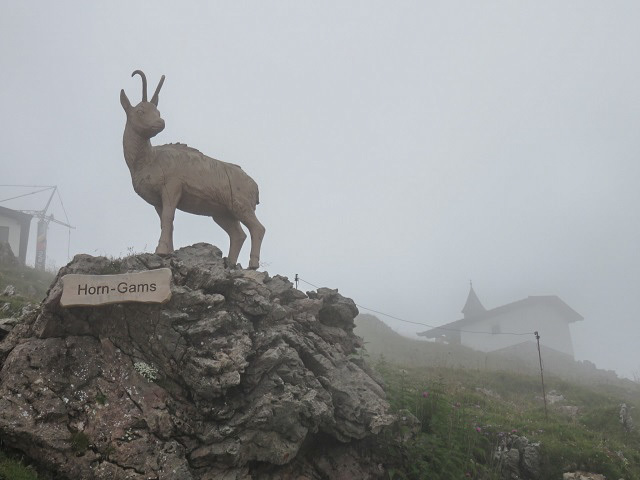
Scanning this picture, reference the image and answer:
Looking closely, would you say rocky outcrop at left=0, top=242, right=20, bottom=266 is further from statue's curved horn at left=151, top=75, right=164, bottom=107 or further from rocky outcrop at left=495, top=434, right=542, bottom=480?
rocky outcrop at left=495, top=434, right=542, bottom=480

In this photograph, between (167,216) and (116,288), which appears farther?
(167,216)

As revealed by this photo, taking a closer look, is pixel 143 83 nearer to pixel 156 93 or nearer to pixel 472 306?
pixel 156 93

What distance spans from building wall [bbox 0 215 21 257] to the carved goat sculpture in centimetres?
2854

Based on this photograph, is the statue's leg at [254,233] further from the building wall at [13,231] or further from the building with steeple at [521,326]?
the building with steeple at [521,326]

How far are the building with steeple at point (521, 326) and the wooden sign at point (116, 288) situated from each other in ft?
128

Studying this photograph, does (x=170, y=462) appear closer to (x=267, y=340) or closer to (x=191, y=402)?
(x=191, y=402)

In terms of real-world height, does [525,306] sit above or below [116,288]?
above

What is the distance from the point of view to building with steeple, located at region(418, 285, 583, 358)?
44.1 metres

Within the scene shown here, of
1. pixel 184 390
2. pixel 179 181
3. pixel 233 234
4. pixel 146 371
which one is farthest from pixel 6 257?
pixel 184 390

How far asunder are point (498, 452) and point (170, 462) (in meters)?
6.09

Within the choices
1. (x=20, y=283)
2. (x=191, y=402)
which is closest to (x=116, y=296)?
(x=191, y=402)

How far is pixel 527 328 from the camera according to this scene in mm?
44375

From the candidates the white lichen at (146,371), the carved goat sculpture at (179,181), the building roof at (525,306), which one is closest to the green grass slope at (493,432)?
the white lichen at (146,371)

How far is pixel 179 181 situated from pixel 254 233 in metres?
1.93
